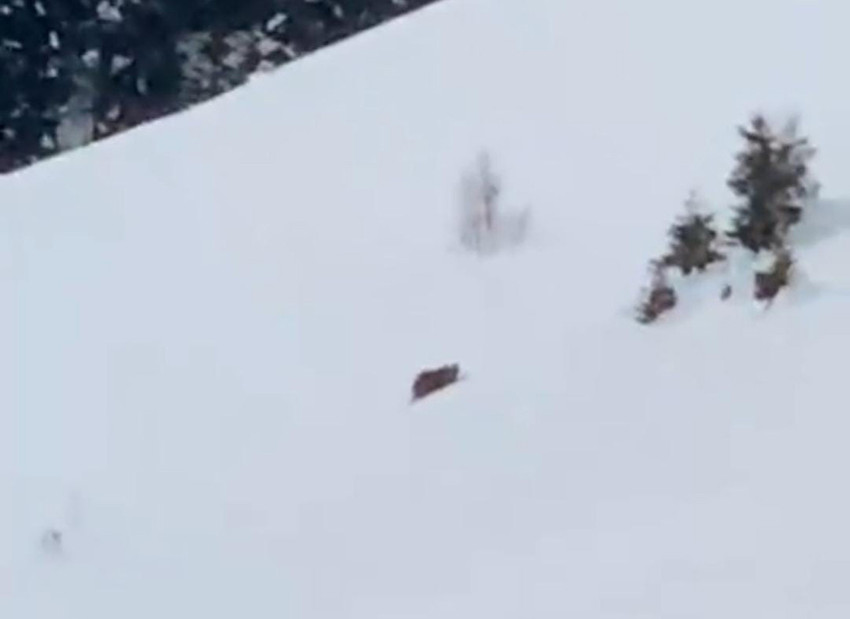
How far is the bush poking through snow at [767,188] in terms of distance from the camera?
6230 millimetres

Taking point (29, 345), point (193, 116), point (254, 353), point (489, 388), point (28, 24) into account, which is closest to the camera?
point (489, 388)

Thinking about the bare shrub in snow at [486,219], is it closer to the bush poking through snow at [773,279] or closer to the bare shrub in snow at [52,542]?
the bush poking through snow at [773,279]

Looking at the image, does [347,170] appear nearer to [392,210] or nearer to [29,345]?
[392,210]

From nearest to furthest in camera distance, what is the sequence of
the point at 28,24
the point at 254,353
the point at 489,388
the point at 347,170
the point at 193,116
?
1. the point at 489,388
2. the point at 254,353
3. the point at 347,170
4. the point at 193,116
5. the point at 28,24

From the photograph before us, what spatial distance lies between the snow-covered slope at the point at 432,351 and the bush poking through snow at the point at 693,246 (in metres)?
0.14

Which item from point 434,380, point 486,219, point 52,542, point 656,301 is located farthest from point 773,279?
point 52,542

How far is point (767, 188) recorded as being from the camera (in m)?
6.29

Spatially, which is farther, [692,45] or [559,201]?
[692,45]

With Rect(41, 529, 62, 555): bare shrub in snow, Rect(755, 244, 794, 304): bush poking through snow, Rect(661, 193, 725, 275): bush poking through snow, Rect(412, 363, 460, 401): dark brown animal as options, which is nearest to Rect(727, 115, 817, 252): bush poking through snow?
Rect(661, 193, 725, 275): bush poking through snow

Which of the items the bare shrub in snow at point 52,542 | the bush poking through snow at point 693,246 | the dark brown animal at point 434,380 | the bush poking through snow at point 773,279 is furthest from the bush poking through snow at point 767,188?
the bare shrub in snow at point 52,542

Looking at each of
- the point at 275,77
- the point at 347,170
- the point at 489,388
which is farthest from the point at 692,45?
the point at 489,388

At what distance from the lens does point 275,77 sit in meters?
9.38

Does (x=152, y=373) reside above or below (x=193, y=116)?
below

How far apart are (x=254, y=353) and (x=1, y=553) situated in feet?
3.28
